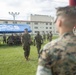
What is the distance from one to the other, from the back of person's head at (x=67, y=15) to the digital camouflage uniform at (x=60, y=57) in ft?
0.27

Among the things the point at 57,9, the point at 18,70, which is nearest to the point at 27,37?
the point at 18,70

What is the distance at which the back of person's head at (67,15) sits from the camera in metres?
1.97

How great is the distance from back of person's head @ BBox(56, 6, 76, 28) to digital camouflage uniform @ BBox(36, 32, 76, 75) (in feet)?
0.27

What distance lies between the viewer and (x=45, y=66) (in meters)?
1.95

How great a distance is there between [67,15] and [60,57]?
0.34 m

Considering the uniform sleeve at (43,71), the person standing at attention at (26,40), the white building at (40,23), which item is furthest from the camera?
the white building at (40,23)

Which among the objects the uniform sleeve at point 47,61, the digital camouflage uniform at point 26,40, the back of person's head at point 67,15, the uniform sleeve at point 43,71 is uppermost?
the back of person's head at point 67,15

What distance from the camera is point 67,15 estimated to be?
78.3 inches

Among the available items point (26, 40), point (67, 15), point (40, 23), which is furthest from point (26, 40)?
point (40, 23)

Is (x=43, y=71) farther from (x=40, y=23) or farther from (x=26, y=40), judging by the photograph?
(x=40, y=23)

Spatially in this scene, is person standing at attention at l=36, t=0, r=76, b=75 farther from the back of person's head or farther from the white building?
the white building

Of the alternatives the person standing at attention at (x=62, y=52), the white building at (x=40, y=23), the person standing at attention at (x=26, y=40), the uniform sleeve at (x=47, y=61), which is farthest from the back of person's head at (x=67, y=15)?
the white building at (x=40, y=23)

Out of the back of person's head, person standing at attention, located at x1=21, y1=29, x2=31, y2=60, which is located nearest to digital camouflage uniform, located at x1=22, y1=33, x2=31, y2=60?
person standing at attention, located at x1=21, y1=29, x2=31, y2=60

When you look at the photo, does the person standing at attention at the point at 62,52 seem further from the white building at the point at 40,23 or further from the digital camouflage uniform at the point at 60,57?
the white building at the point at 40,23
